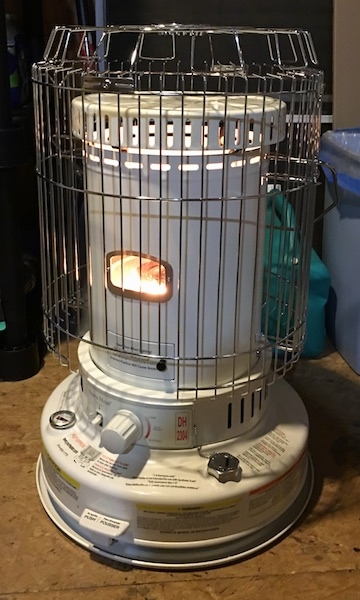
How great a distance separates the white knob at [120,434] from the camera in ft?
2.80

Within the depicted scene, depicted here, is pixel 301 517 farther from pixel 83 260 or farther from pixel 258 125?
pixel 83 260

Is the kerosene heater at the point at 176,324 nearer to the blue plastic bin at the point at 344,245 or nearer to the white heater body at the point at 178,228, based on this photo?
the white heater body at the point at 178,228

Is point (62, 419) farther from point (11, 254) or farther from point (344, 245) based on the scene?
point (344, 245)

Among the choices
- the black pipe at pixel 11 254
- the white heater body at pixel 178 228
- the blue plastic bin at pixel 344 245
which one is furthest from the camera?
the blue plastic bin at pixel 344 245

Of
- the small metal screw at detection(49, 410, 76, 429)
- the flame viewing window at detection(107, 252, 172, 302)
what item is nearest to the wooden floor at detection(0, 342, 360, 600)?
the small metal screw at detection(49, 410, 76, 429)

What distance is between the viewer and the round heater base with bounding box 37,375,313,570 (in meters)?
0.85

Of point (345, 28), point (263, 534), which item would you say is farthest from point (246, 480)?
point (345, 28)

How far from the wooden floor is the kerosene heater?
0.02 meters

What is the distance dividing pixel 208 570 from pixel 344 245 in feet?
2.33

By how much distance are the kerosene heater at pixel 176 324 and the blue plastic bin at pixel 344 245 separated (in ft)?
1.17

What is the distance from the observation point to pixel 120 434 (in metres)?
0.85

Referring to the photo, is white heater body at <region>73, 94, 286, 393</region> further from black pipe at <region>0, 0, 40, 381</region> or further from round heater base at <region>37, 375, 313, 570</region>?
black pipe at <region>0, 0, 40, 381</region>

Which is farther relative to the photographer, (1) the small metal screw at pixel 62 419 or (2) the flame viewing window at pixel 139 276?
(1) the small metal screw at pixel 62 419

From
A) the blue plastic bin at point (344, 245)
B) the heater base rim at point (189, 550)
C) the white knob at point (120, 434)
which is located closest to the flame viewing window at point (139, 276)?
the white knob at point (120, 434)
